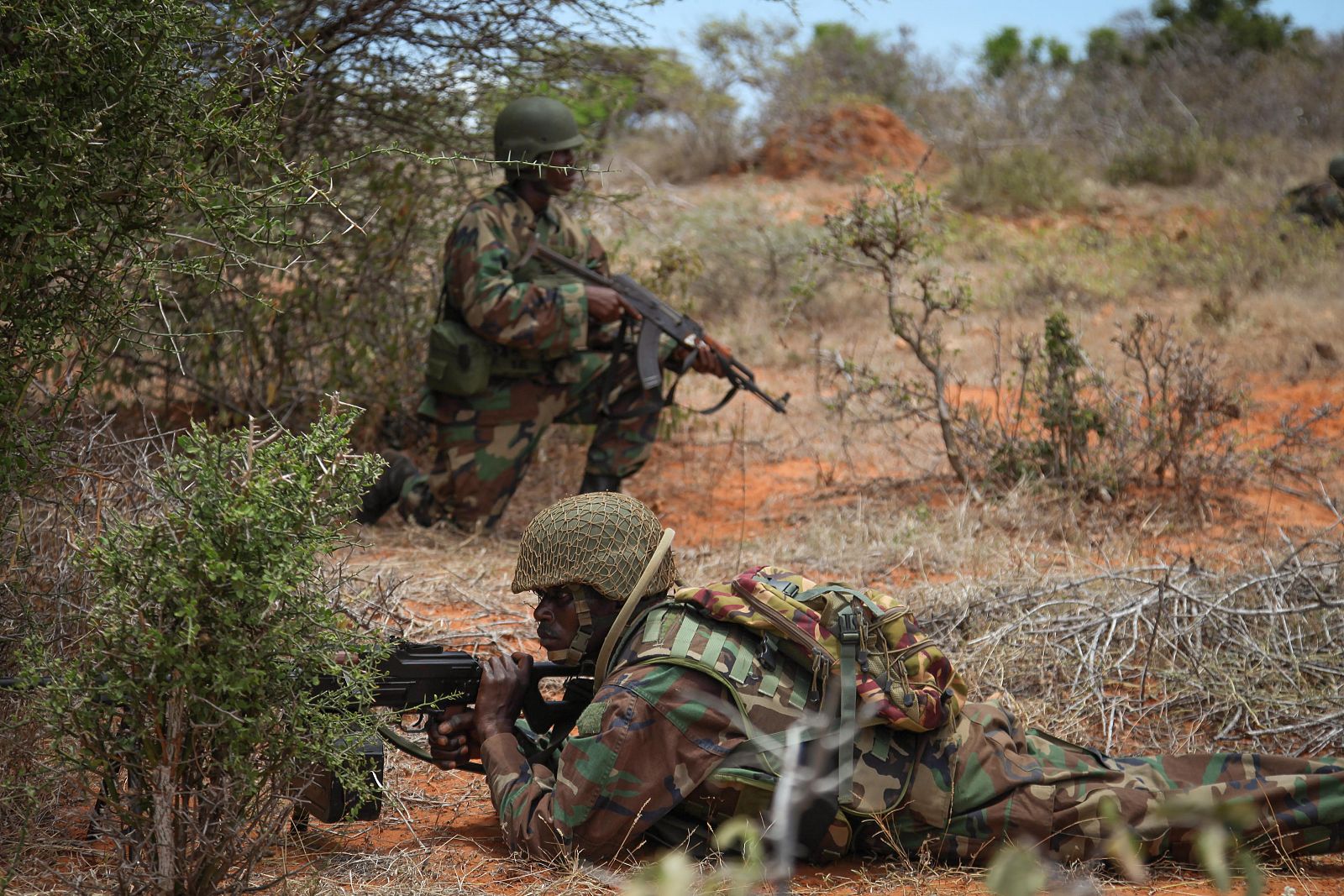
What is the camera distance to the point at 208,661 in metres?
2.38

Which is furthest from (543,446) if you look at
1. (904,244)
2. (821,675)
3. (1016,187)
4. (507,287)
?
(1016,187)

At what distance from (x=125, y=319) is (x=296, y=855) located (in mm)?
1304

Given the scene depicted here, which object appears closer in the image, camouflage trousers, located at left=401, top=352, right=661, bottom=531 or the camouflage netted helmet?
the camouflage netted helmet

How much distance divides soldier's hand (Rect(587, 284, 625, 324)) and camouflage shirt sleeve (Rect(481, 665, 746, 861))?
325 centimetres

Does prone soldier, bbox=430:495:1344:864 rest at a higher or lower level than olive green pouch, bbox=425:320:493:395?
lower

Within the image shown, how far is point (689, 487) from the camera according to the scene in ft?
22.8

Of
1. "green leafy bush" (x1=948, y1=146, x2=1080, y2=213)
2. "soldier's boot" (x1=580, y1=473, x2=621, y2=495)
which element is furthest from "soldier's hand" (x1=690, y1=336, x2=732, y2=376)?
"green leafy bush" (x1=948, y1=146, x2=1080, y2=213)

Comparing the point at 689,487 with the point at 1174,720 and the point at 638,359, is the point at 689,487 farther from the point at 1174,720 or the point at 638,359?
the point at 1174,720

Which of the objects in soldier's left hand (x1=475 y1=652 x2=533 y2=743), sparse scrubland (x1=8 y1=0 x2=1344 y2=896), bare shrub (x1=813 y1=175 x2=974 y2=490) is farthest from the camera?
bare shrub (x1=813 y1=175 x2=974 y2=490)

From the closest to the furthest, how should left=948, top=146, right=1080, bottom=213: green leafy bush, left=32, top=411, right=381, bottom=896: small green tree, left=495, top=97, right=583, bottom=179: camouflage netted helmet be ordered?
left=32, top=411, right=381, bottom=896: small green tree < left=495, top=97, right=583, bottom=179: camouflage netted helmet < left=948, top=146, right=1080, bottom=213: green leafy bush

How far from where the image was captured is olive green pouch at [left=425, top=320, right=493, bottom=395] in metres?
5.71

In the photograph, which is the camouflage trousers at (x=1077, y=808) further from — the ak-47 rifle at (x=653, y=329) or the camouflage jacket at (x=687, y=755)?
the ak-47 rifle at (x=653, y=329)

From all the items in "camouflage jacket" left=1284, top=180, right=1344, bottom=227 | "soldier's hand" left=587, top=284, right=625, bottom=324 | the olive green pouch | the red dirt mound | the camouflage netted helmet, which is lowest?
the olive green pouch

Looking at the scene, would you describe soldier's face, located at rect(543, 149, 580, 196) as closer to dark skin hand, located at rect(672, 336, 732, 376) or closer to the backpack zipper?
dark skin hand, located at rect(672, 336, 732, 376)
